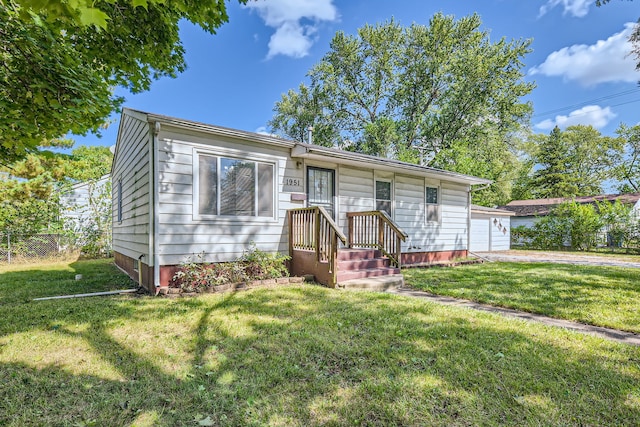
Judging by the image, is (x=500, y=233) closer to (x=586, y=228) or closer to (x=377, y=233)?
(x=586, y=228)

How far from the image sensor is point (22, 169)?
37.7ft

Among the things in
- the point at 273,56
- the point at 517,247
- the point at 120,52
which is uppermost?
the point at 273,56

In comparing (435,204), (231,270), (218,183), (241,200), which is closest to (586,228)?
(435,204)

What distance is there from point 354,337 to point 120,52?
4917mm

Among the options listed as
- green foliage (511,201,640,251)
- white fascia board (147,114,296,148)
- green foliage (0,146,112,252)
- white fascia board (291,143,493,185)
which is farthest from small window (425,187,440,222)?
green foliage (511,201,640,251)

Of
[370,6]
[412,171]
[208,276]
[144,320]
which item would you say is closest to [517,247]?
[412,171]

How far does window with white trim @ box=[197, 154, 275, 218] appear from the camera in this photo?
5789mm

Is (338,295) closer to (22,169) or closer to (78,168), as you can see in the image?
(22,169)

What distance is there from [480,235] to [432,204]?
282 inches

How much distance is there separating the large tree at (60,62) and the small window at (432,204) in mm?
7598

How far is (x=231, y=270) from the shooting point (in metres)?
5.77

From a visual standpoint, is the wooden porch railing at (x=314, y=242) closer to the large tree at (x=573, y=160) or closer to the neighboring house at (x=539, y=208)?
the neighboring house at (x=539, y=208)

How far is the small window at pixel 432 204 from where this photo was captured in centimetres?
972

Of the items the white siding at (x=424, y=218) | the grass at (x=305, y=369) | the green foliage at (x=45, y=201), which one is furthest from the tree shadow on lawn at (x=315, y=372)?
the green foliage at (x=45, y=201)
